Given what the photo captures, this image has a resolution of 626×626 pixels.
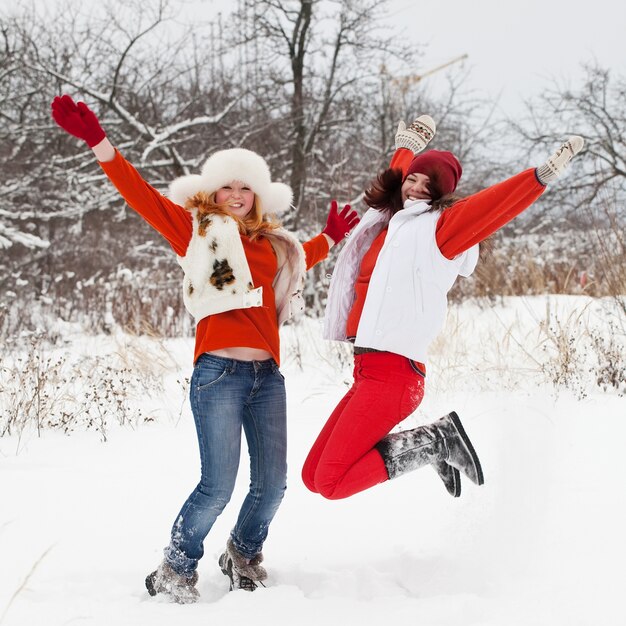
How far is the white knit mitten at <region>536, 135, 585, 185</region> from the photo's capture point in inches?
80.9

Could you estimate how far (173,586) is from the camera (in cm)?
229

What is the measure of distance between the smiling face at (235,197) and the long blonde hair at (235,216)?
3 cm

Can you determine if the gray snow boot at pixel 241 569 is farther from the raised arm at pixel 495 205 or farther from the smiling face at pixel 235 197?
the raised arm at pixel 495 205

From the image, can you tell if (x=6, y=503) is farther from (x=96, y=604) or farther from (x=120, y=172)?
(x=120, y=172)

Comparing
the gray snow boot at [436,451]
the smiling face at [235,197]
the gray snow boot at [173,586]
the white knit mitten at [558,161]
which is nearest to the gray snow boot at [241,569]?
the gray snow boot at [173,586]

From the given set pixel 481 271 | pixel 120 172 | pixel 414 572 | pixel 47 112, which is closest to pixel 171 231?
pixel 120 172

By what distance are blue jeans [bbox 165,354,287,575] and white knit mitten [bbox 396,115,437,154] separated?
1.26 m

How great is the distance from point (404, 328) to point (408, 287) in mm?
161

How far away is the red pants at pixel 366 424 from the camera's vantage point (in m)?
2.32

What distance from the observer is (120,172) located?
221 cm

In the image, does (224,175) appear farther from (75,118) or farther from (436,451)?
(436,451)

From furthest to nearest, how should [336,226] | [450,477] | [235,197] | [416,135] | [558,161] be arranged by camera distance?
[336,226] → [416,135] → [450,477] → [235,197] → [558,161]

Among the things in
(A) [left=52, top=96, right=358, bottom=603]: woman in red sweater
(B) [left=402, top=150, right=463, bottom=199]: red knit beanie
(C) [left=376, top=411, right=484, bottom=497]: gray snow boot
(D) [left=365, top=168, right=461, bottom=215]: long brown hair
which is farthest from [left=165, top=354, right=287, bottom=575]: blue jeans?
(B) [left=402, top=150, right=463, bottom=199]: red knit beanie

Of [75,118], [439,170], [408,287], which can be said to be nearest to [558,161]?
[439,170]
